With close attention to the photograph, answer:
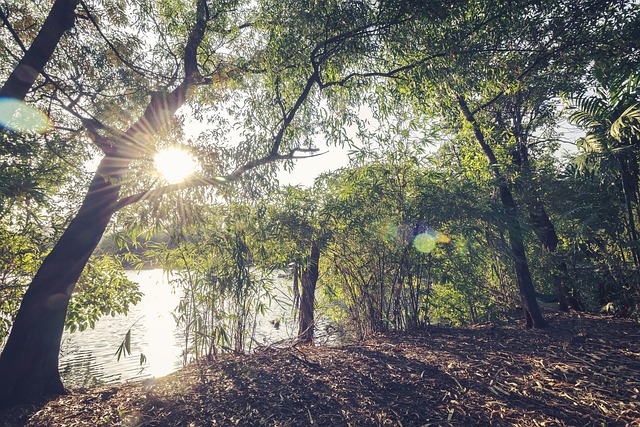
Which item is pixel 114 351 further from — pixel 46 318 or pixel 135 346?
pixel 46 318

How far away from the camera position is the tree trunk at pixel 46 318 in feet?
11.7

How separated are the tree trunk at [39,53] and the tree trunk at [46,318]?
1.21 m

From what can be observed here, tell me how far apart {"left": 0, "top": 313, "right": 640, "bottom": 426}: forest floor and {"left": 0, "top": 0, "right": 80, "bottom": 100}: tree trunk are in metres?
3.13

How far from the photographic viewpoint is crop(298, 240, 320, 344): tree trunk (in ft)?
16.0

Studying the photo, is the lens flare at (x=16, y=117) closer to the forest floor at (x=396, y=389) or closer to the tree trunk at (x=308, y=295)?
the forest floor at (x=396, y=389)

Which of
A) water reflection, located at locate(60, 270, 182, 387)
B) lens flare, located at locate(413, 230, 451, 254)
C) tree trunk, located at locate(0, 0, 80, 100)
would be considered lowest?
water reflection, located at locate(60, 270, 182, 387)

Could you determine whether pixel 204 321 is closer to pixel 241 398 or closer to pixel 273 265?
pixel 273 265

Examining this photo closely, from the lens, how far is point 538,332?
4.48 meters

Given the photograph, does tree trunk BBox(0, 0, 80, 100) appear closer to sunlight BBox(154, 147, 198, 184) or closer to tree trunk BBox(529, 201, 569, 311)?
sunlight BBox(154, 147, 198, 184)

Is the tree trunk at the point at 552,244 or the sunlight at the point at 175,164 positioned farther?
the tree trunk at the point at 552,244

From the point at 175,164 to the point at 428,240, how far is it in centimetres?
324

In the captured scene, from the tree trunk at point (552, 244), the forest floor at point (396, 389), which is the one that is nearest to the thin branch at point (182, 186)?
the forest floor at point (396, 389)

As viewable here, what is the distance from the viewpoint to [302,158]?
4.60m

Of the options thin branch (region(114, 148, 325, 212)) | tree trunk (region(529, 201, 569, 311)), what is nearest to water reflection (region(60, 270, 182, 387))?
thin branch (region(114, 148, 325, 212))
